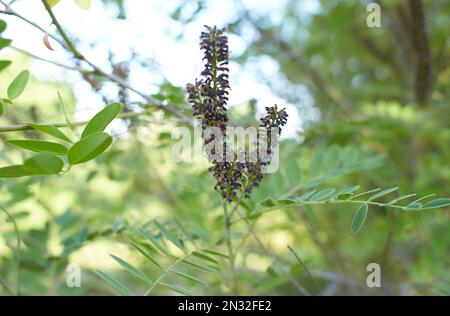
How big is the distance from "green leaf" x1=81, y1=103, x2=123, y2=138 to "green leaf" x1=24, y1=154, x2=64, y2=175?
42 mm

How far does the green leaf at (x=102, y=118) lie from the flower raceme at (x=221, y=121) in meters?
0.07

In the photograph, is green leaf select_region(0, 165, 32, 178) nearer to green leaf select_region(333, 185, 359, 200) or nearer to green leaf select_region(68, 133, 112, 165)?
green leaf select_region(68, 133, 112, 165)

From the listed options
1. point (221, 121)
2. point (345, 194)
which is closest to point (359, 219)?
point (345, 194)

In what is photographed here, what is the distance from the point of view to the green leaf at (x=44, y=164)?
37 centimetres

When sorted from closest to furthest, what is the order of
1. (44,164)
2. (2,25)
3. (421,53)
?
(44,164), (2,25), (421,53)

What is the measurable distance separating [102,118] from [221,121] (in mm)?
101

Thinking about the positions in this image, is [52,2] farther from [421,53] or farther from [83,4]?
[421,53]

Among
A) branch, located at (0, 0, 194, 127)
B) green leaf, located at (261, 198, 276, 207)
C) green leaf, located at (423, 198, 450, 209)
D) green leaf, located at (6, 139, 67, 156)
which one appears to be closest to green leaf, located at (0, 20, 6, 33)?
branch, located at (0, 0, 194, 127)

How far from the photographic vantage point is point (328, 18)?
1.53 meters

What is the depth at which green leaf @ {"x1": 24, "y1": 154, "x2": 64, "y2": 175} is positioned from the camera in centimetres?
37

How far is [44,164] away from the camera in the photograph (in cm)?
38

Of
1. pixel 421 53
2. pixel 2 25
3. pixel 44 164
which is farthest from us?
pixel 421 53
